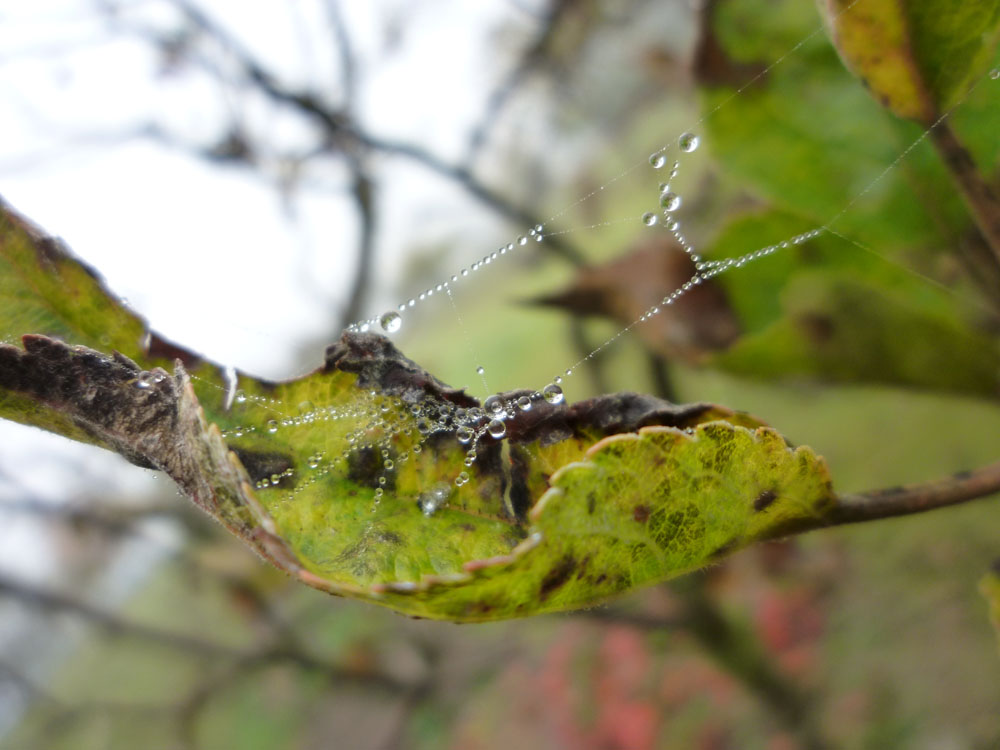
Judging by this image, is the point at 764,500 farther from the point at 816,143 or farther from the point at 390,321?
the point at 816,143

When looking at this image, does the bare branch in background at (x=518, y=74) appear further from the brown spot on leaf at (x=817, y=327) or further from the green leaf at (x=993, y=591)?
the green leaf at (x=993, y=591)

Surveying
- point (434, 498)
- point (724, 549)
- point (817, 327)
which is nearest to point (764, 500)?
point (724, 549)

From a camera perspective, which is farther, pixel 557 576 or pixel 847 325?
pixel 847 325

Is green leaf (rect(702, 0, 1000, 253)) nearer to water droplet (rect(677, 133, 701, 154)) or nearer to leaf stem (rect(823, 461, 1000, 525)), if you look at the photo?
water droplet (rect(677, 133, 701, 154))

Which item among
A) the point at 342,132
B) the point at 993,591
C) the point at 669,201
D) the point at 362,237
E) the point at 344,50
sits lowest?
the point at 993,591

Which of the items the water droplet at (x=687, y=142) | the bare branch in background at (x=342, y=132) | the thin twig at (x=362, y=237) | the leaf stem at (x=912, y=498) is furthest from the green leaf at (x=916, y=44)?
the thin twig at (x=362, y=237)

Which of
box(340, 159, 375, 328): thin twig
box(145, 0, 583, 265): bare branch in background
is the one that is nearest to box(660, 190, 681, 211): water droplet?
box(145, 0, 583, 265): bare branch in background

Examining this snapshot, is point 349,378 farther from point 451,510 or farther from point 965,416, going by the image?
point 965,416
